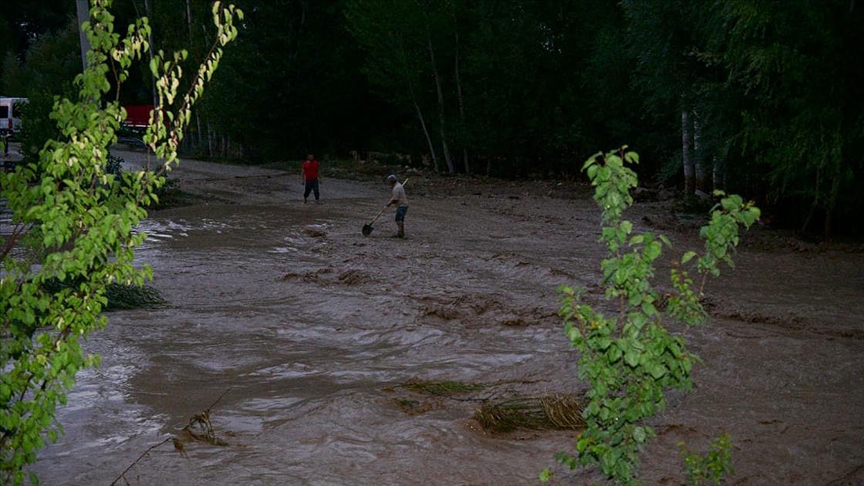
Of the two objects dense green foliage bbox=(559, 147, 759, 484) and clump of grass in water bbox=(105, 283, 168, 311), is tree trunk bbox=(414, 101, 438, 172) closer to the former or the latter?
clump of grass in water bbox=(105, 283, 168, 311)

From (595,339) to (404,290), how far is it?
32.4 ft

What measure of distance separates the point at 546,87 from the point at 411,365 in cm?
2684

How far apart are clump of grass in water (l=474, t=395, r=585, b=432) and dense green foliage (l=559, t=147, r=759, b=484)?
276cm

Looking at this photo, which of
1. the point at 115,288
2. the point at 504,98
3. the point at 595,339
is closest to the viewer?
the point at 595,339

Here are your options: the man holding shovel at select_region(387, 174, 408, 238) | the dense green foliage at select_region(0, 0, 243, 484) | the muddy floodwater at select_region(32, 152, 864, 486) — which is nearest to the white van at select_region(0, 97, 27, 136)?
the muddy floodwater at select_region(32, 152, 864, 486)

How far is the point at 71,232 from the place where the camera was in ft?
16.5

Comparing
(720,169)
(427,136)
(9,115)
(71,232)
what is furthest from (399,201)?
(9,115)

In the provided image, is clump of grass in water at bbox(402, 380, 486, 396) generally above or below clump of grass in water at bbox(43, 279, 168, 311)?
below

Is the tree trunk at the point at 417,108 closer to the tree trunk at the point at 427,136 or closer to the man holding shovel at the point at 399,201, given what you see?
the tree trunk at the point at 427,136

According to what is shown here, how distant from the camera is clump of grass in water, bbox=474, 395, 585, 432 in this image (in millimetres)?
7953

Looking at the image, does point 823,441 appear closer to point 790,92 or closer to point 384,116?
point 790,92

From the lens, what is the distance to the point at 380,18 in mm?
35781

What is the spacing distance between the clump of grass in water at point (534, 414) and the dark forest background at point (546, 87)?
1193cm

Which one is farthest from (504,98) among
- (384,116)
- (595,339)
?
(595,339)
